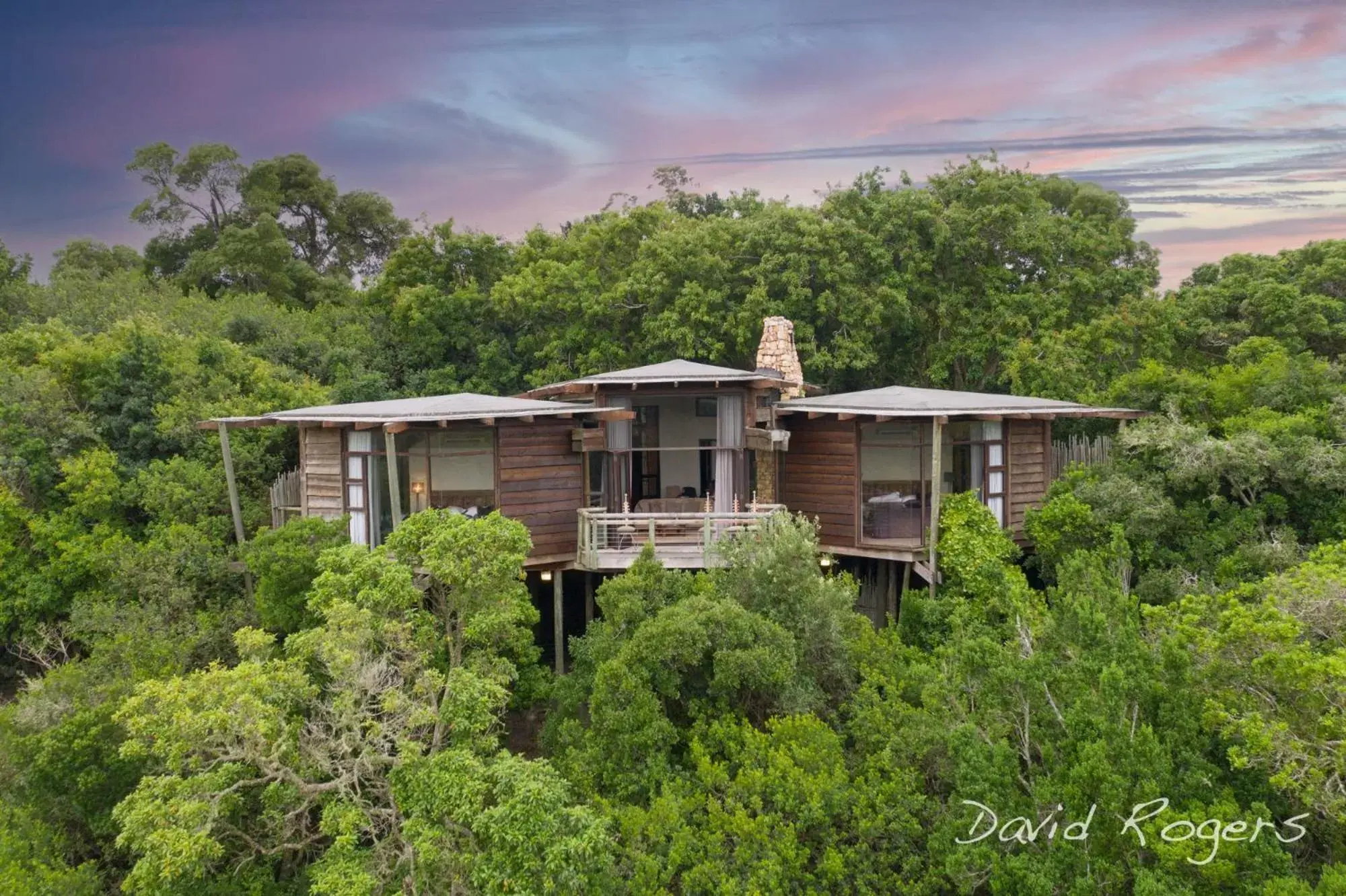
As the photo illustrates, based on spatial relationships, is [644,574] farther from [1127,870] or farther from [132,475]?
[132,475]

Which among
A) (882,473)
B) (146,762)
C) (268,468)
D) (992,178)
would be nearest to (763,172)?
(992,178)

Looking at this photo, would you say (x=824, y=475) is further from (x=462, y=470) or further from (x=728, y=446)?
(x=462, y=470)

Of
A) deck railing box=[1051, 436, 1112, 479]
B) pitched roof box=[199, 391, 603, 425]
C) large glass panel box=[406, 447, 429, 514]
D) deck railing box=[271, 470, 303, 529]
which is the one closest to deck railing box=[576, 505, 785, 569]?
pitched roof box=[199, 391, 603, 425]

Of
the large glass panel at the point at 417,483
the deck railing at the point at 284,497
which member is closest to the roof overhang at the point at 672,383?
the large glass panel at the point at 417,483

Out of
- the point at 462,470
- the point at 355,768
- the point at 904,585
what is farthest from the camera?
the point at 904,585

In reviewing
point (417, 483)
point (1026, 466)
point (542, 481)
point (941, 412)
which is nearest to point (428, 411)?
point (417, 483)

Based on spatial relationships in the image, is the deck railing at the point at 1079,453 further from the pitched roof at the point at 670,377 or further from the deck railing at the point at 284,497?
the deck railing at the point at 284,497
